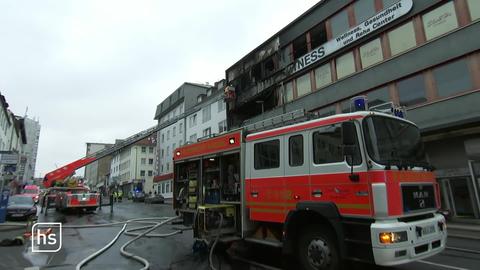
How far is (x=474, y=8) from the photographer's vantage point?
13.8 meters

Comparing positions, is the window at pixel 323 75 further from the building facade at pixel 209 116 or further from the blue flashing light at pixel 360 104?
the building facade at pixel 209 116

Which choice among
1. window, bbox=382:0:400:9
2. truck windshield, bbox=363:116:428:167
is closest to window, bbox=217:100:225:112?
window, bbox=382:0:400:9

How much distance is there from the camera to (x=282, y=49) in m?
25.7

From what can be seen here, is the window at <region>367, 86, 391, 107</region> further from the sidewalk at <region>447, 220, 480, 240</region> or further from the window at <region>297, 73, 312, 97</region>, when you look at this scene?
the sidewalk at <region>447, 220, 480, 240</region>

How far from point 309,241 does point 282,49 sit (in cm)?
2179

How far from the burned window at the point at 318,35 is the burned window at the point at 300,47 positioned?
671 millimetres

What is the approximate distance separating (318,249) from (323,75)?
17695mm

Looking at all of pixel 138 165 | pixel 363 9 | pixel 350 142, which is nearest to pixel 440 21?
pixel 363 9

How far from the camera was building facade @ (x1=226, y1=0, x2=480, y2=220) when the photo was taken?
14.0 metres

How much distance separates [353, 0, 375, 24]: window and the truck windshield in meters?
14.9

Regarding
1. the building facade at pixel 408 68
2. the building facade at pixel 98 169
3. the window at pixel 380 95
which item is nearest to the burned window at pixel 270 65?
the building facade at pixel 408 68

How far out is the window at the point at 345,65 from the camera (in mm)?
19609

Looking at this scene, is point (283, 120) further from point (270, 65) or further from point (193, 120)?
point (193, 120)

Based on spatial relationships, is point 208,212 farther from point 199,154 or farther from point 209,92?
point 209,92
